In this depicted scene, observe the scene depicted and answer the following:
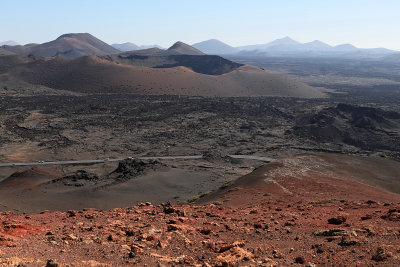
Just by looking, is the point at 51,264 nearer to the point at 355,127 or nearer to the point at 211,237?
the point at 211,237

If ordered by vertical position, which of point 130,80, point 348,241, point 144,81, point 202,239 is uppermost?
point 130,80

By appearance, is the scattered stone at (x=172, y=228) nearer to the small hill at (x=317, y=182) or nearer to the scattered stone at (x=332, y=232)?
the scattered stone at (x=332, y=232)

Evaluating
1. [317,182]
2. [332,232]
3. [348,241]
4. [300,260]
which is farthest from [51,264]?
[317,182]

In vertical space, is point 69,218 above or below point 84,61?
below

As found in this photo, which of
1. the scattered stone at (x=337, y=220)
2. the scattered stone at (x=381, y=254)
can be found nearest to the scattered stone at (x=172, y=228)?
the scattered stone at (x=337, y=220)

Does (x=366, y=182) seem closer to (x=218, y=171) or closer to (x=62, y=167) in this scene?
(x=218, y=171)

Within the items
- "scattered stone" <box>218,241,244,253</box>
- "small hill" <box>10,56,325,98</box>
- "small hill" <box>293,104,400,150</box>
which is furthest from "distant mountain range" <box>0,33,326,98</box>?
"scattered stone" <box>218,241,244,253</box>

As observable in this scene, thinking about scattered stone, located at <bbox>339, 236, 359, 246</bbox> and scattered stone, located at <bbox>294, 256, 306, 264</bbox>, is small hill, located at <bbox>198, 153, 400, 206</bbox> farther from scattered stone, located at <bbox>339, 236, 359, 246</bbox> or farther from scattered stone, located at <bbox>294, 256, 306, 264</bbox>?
scattered stone, located at <bbox>294, 256, 306, 264</bbox>

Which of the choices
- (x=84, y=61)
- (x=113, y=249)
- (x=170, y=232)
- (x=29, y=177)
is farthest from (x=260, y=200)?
(x=84, y=61)
